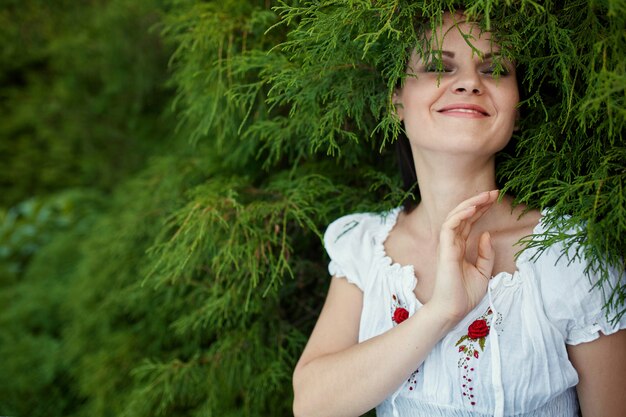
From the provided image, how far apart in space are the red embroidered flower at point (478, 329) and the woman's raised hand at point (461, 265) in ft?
0.15

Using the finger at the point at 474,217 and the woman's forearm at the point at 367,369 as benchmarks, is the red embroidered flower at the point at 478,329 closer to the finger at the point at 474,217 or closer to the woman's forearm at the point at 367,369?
the woman's forearm at the point at 367,369

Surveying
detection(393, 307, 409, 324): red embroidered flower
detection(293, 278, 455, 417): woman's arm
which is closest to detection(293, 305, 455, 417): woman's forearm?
detection(293, 278, 455, 417): woman's arm

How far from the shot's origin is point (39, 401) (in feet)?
11.4

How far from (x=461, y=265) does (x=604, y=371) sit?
1.36ft

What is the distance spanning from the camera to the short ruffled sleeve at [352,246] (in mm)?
1830

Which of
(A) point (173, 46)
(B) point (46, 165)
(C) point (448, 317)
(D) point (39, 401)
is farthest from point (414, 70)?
(B) point (46, 165)

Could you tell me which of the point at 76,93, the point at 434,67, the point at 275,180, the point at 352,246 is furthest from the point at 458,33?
the point at 76,93

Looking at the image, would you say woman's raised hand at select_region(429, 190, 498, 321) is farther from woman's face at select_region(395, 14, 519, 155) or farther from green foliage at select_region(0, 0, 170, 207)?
green foliage at select_region(0, 0, 170, 207)

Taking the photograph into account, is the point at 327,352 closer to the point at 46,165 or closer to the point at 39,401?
the point at 39,401

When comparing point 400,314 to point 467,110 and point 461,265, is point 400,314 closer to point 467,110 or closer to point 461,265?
point 461,265

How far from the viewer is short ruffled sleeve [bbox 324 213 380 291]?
1.83 meters

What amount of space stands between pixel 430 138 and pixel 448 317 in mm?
434

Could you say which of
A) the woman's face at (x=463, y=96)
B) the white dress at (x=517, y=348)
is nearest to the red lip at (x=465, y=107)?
the woman's face at (x=463, y=96)

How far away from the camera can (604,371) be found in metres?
1.54
